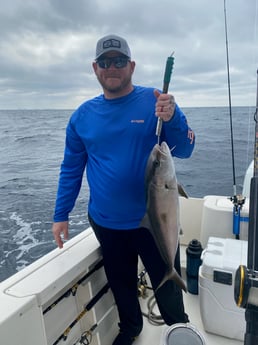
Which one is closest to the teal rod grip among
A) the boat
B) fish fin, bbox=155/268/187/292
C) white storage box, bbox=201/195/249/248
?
fish fin, bbox=155/268/187/292

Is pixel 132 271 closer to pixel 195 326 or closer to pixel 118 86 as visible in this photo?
pixel 195 326

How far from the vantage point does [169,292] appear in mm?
1756

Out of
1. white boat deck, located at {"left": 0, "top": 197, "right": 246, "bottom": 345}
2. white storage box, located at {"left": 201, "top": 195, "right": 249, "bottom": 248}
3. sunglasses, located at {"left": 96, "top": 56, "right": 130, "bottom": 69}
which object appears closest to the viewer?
white boat deck, located at {"left": 0, "top": 197, "right": 246, "bottom": 345}

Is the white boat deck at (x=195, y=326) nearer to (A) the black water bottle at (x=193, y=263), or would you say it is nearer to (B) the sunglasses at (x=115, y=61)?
(A) the black water bottle at (x=193, y=263)

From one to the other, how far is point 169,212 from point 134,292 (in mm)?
809

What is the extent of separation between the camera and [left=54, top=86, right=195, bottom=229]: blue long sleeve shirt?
5.28 ft

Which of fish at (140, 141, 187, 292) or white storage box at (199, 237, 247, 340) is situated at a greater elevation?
fish at (140, 141, 187, 292)

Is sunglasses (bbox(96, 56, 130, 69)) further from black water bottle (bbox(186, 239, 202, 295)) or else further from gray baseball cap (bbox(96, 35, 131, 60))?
black water bottle (bbox(186, 239, 202, 295))

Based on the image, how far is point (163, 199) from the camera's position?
54.9 inches

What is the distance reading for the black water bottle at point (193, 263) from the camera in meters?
2.36

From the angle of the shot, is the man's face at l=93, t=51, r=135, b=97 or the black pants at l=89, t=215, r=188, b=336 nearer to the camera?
the man's face at l=93, t=51, r=135, b=97

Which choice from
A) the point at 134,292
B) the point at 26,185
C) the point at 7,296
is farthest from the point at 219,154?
the point at 7,296

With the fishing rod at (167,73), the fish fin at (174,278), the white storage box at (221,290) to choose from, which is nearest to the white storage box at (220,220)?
the white storage box at (221,290)

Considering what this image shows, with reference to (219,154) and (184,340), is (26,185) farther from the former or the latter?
(184,340)
